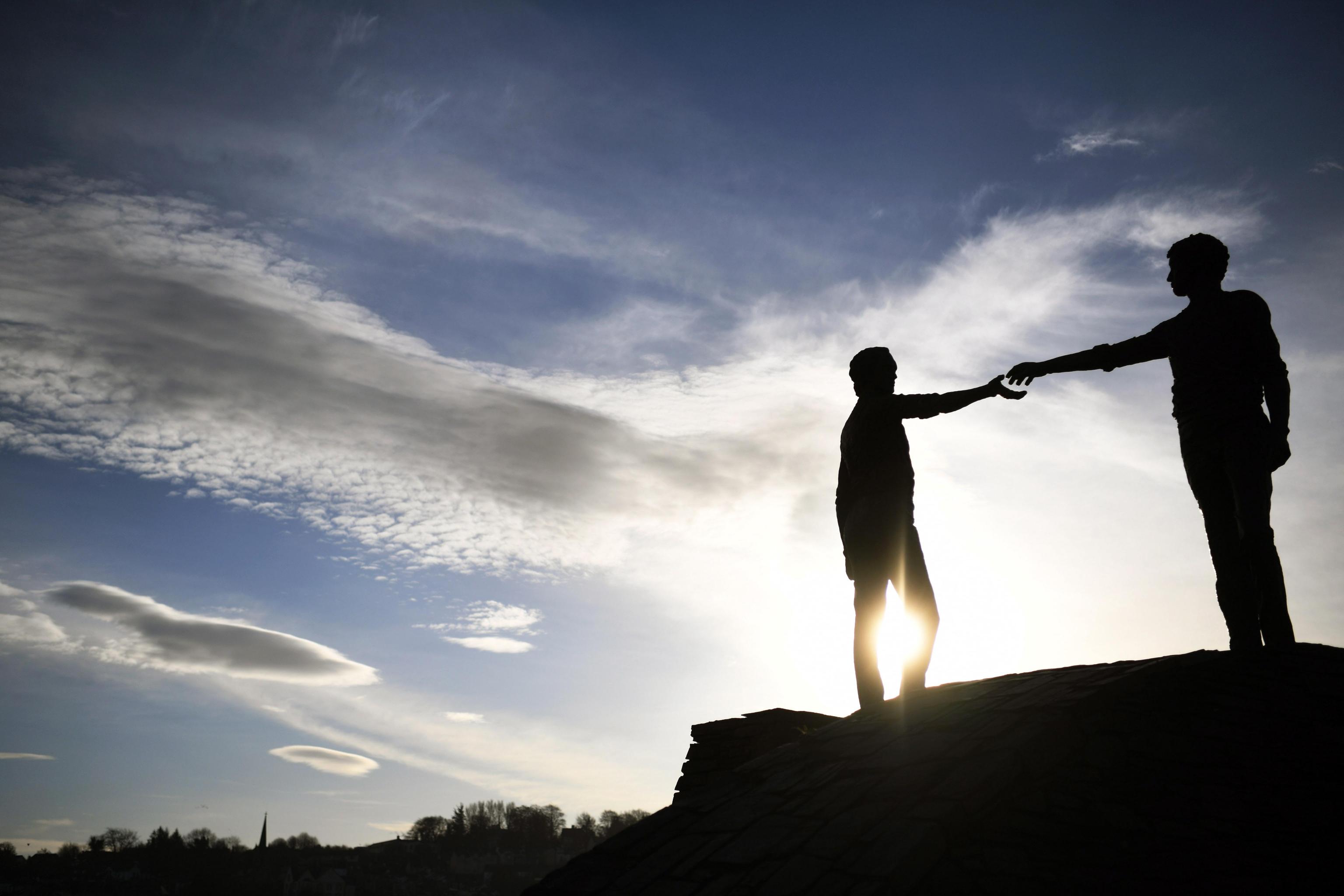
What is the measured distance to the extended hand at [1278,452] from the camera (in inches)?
218

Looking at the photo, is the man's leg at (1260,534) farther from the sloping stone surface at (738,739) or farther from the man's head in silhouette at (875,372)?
the sloping stone surface at (738,739)

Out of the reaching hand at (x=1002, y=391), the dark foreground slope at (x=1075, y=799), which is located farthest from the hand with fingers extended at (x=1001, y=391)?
the dark foreground slope at (x=1075, y=799)

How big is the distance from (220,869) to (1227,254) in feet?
286

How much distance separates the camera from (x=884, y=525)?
6.84m

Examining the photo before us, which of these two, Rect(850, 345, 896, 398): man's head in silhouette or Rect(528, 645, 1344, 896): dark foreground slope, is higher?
Rect(850, 345, 896, 398): man's head in silhouette

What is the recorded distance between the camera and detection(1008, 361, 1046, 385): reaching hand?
264 inches

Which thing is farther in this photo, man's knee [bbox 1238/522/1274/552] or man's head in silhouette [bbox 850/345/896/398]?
man's head in silhouette [bbox 850/345/896/398]

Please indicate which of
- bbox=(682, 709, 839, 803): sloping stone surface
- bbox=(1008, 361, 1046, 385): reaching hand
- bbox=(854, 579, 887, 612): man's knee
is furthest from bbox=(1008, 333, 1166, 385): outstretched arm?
bbox=(682, 709, 839, 803): sloping stone surface

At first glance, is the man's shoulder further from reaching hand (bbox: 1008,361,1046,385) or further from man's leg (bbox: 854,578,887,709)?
man's leg (bbox: 854,578,887,709)

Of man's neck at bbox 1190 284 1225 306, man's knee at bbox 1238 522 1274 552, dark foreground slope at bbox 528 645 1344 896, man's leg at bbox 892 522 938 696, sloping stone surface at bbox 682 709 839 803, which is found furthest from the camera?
sloping stone surface at bbox 682 709 839 803

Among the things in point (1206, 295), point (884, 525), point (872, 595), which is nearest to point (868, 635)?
point (872, 595)

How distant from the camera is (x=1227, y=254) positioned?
19.5ft

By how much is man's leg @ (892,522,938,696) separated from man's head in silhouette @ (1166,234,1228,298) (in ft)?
8.85

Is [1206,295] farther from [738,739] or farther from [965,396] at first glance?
[738,739]
